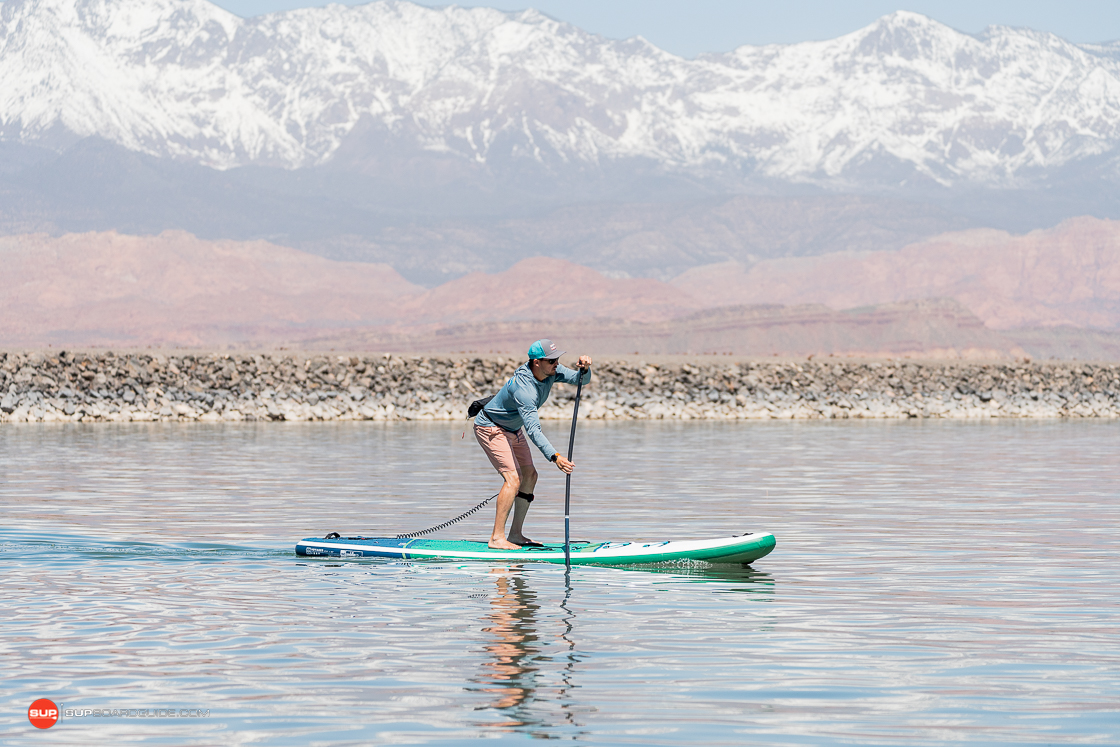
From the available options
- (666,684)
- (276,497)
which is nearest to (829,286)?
(276,497)

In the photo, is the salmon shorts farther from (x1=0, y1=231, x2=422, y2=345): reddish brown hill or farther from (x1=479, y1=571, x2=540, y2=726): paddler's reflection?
(x1=0, y1=231, x2=422, y2=345): reddish brown hill

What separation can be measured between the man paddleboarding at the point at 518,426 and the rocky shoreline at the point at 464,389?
133ft

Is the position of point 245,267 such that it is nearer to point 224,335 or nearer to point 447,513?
point 224,335

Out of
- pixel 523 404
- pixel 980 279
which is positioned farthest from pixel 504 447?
pixel 980 279

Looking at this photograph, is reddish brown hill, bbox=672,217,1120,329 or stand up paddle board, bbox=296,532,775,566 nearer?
stand up paddle board, bbox=296,532,775,566

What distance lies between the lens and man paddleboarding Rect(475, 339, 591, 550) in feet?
50.9

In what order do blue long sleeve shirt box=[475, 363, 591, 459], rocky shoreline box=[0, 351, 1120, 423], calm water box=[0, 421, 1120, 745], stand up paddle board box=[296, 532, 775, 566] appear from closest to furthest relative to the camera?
calm water box=[0, 421, 1120, 745] → blue long sleeve shirt box=[475, 363, 591, 459] → stand up paddle board box=[296, 532, 775, 566] → rocky shoreline box=[0, 351, 1120, 423]

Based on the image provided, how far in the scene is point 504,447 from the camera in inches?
631

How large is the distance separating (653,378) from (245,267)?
12399 centimetres

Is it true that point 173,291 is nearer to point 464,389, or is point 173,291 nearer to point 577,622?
point 464,389

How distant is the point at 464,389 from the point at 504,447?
46025 millimetres

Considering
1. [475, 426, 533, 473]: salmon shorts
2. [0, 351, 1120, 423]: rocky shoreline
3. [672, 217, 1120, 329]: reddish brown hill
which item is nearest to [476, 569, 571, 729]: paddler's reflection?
[475, 426, 533, 473]: salmon shorts

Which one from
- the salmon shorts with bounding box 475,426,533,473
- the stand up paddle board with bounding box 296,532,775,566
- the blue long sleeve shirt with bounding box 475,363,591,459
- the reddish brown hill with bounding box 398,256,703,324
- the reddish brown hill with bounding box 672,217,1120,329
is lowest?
the stand up paddle board with bounding box 296,532,775,566

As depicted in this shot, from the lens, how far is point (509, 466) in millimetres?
15953
